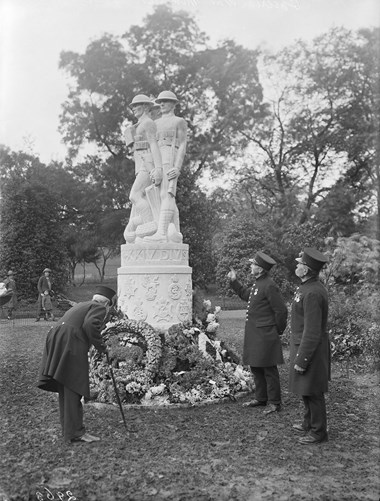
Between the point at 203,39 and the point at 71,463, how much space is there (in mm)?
23609

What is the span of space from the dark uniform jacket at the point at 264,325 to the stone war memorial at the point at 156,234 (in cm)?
149

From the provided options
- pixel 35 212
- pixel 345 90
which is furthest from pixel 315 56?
pixel 35 212

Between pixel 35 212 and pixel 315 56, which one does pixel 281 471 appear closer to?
pixel 35 212

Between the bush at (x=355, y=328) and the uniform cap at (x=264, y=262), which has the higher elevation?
the uniform cap at (x=264, y=262)

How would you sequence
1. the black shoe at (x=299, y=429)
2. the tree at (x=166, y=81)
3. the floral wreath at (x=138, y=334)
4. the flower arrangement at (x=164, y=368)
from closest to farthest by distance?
the black shoe at (x=299, y=429)
the flower arrangement at (x=164, y=368)
the floral wreath at (x=138, y=334)
the tree at (x=166, y=81)

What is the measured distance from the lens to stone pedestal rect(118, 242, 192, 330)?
25.2 feet

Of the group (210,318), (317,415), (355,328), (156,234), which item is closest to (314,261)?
(317,415)

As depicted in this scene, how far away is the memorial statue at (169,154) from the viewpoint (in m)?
8.30

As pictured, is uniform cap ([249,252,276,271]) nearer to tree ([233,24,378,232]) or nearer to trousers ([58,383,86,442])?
trousers ([58,383,86,442])

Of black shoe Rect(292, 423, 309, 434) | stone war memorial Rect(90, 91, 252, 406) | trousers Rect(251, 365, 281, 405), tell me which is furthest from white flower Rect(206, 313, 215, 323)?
black shoe Rect(292, 423, 309, 434)

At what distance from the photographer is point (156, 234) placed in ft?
26.9

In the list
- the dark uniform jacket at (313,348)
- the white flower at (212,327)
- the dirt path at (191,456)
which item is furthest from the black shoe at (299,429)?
the white flower at (212,327)

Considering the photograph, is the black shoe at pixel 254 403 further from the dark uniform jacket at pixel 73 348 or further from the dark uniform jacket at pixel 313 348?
the dark uniform jacket at pixel 73 348

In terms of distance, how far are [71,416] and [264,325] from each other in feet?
8.13
